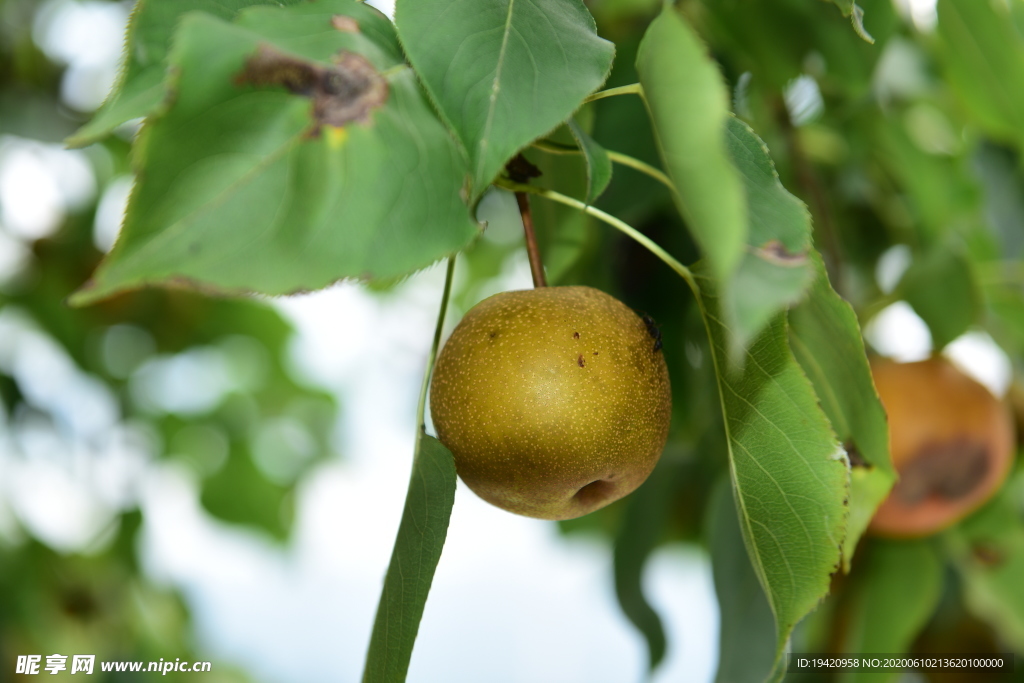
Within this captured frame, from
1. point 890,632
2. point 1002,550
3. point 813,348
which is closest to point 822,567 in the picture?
point 813,348

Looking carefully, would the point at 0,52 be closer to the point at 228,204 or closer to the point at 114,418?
the point at 114,418

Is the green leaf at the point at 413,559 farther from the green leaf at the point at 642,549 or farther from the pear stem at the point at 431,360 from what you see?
the green leaf at the point at 642,549

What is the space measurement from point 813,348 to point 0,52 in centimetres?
126

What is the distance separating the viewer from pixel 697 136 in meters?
0.26

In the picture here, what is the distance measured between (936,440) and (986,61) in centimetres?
38

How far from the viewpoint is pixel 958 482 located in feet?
2.53

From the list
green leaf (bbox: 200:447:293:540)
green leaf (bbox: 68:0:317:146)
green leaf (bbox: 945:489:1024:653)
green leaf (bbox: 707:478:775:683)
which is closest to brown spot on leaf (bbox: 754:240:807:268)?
green leaf (bbox: 68:0:317:146)

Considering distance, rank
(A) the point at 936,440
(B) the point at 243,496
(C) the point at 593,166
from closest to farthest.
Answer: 1. (C) the point at 593,166
2. (A) the point at 936,440
3. (B) the point at 243,496

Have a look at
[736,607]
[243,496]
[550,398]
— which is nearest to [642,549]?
[736,607]

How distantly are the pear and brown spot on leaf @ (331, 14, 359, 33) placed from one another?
0.59 meters

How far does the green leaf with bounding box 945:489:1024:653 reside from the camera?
94 centimetres

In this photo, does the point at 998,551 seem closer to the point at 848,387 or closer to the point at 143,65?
the point at 848,387

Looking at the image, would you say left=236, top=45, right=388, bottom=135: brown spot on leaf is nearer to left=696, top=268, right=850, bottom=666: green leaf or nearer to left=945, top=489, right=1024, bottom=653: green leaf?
left=696, top=268, right=850, bottom=666: green leaf

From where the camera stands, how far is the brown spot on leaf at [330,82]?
318mm
